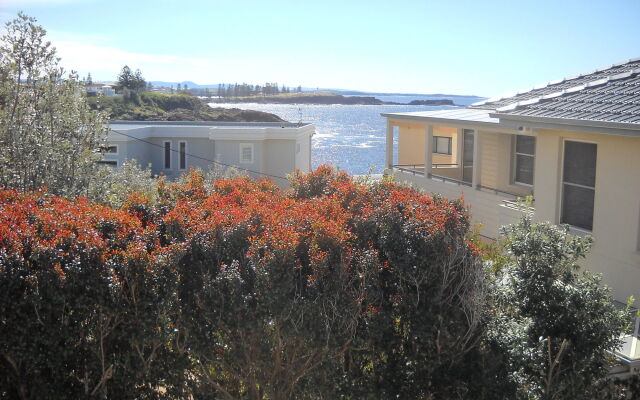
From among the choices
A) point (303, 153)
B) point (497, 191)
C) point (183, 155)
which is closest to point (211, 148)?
point (183, 155)

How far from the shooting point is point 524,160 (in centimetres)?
1794

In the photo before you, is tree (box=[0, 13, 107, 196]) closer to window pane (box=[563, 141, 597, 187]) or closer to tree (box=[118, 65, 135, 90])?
window pane (box=[563, 141, 597, 187])

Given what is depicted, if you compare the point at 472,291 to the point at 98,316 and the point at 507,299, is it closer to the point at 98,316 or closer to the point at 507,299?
the point at 507,299

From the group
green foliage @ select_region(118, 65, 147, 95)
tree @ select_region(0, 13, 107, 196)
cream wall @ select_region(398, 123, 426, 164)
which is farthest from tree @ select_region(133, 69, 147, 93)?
tree @ select_region(0, 13, 107, 196)

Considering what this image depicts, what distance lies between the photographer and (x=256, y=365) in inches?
253

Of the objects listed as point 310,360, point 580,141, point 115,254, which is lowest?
point 310,360

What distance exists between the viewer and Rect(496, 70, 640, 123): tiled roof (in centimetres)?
1061

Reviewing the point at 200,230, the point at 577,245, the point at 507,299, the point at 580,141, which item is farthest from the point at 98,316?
the point at 580,141

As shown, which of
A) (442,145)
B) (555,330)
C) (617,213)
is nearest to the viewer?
(555,330)

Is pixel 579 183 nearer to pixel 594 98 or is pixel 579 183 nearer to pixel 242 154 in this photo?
pixel 594 98

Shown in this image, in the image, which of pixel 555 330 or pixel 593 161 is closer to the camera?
pixel 555 330

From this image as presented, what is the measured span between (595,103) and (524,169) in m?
6.71

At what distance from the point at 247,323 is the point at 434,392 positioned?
2069 mm

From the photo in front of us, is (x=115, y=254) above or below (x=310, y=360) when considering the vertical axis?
above
